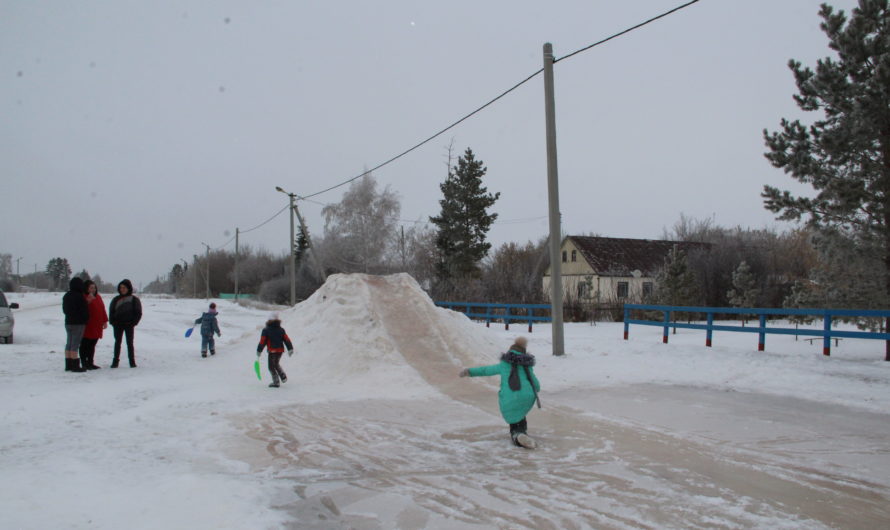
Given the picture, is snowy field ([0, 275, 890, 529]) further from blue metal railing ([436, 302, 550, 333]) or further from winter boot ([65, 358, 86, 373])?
blue metal railing ([436, 302, 550, 333])

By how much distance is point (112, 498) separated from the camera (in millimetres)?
4734

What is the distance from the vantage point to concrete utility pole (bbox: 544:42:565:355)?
13977mm

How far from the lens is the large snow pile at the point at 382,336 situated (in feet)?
37.0

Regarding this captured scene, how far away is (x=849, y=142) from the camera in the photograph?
43.3 feet

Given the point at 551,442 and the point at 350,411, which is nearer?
the point at 551,442

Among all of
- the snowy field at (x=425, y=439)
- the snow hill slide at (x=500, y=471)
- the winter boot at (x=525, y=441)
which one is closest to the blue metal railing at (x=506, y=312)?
the snowy field at (x=425, y=439)

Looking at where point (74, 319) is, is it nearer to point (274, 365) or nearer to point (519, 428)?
point (274, 365)

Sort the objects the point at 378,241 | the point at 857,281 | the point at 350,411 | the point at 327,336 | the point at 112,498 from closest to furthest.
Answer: the point at 112,498
the point at 350,411
the point at 327,336
the point at 857,281
the point at 378,241

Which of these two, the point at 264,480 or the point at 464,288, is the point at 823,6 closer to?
the point at 264,480

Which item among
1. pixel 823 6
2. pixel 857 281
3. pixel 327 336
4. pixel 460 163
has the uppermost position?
pixel 460 163

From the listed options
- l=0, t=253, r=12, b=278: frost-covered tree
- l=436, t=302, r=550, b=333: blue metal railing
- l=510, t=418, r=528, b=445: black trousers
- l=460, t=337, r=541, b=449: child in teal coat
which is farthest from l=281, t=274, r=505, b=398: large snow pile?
l=0, t=253, r=12, b=278: frost-covered tree

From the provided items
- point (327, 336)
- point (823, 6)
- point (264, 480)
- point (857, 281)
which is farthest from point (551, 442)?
point (823, 6)

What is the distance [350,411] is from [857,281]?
11.5 m

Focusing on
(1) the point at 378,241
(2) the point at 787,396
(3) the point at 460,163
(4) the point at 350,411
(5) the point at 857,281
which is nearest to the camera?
(4) the point at 350,411
